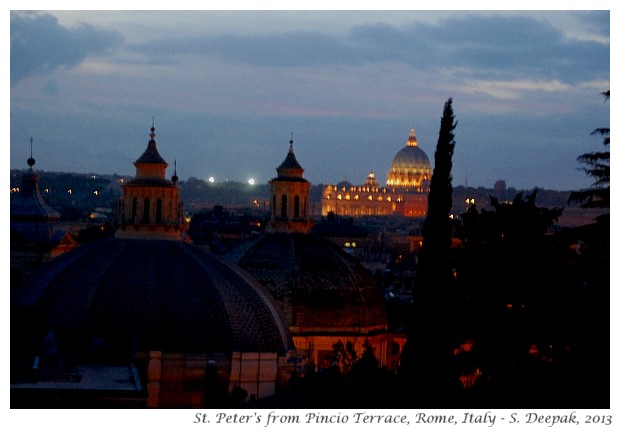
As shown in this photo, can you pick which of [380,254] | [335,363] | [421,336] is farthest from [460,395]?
[380,254]

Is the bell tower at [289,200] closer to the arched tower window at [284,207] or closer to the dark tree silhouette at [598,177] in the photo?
the arched tower window at [284,207]

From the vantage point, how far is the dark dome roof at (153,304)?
50.0 m

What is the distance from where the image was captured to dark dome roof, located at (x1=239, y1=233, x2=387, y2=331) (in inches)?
2569

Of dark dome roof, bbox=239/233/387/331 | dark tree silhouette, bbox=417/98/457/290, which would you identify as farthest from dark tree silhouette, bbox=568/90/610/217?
dark dome roof, bbox=239/233/387/331

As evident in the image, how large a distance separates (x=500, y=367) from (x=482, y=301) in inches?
128

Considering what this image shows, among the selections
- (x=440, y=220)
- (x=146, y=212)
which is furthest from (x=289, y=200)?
(x=440, y=220)

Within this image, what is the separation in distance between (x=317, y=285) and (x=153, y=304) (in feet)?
49.9

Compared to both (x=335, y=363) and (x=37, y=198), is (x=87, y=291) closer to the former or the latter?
(x=335, y=363)

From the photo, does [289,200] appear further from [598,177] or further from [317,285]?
[598,177]

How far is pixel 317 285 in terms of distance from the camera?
65.8 metres

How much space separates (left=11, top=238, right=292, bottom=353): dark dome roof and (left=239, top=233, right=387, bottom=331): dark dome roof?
1068 cm

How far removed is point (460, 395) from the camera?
38.9m

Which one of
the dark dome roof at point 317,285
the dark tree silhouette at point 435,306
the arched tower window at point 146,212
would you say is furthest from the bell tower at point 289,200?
the dark tree silhouette at point 435,306

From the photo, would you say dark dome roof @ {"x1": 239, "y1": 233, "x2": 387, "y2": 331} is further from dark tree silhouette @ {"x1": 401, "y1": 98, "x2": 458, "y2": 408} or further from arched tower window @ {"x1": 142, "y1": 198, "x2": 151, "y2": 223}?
dark tree silhouette @ {"x1": 401, "y1": 98, "x2": 458, "y2": 408}
